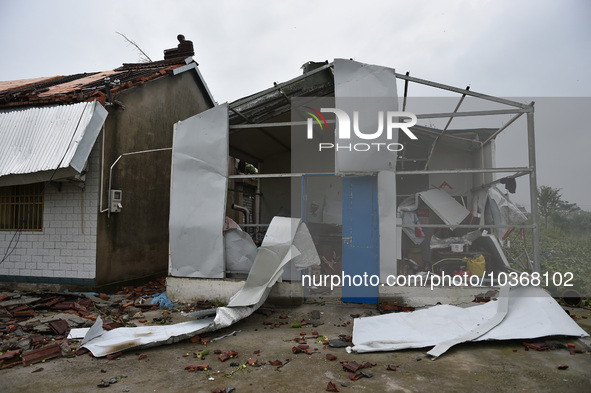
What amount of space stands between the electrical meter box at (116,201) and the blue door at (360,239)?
16.2 feet

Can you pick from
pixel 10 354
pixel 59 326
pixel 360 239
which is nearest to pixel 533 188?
pixel 360 239

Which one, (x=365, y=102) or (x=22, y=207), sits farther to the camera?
(x=22, y=207)

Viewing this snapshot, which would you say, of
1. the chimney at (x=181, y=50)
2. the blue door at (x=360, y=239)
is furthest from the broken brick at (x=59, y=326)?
the chimney at (x=181, y=50)

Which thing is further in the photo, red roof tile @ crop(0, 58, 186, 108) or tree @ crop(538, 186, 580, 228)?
tree @ crop(538, 186, 580, 228)

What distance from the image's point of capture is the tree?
21.8 m

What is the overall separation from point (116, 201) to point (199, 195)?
85.5 inches

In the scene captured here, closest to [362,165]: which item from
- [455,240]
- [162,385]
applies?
[455,240]

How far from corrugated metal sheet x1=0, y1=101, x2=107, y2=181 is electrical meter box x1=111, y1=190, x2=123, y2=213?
1.27 m

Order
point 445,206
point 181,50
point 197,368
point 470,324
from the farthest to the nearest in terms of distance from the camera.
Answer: point 181,50 → point 445,206 → point 470,324 → point 197,368

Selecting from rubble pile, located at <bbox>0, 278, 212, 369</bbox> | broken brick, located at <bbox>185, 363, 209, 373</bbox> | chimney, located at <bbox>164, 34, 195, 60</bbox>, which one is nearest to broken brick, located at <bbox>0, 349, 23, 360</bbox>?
rubble pile, located at <bbox>0, 278, 212, 369</bbox>

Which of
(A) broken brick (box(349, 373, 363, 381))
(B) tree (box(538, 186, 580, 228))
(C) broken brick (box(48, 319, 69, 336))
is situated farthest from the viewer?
(B) tree (box(538, 186, 580, 228))

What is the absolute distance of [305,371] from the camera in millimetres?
4176

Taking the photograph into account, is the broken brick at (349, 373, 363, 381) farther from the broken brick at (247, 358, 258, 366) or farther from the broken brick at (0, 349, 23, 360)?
the broken brick at (0, 349, 23, 360)

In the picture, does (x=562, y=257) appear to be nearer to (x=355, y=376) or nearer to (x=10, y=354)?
(x=355, y=376)
